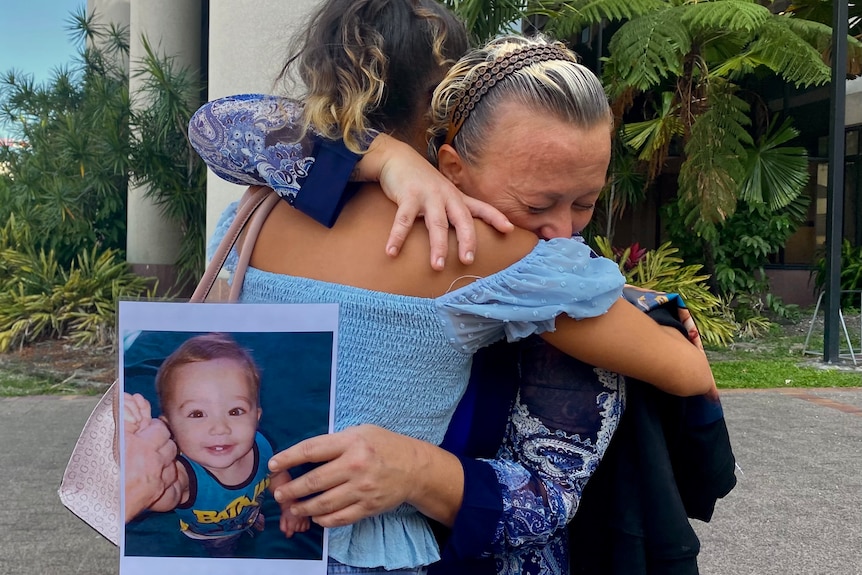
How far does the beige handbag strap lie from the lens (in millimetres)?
1321

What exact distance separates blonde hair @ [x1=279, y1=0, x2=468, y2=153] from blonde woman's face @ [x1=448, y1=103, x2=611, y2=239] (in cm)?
18

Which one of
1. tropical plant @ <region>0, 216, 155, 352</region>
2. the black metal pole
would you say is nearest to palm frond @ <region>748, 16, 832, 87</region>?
the black metal pole

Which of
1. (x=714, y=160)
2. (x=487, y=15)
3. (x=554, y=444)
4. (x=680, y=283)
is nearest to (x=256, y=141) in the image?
(x=554, y=444)

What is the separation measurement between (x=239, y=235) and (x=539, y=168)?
21.2 inches

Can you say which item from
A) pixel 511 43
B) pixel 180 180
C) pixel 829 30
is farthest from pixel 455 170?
pixel 829 30

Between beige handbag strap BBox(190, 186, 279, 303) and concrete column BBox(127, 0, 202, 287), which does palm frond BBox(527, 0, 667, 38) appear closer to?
concrete column BBox(127, 0, 202, 287)

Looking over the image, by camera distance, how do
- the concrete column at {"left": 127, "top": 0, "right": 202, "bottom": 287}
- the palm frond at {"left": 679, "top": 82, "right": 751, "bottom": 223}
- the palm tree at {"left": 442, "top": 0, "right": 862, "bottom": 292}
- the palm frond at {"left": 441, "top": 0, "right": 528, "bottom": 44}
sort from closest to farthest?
the palm frond at {"left": 441, "top": 0, "right": 528, "bottom": 44}
the palm tree at {"left": 442, "top": 0, "right": 862, "bottom": 292}
the palm frond at {"left": 679, "top": 82, "right": 751, "bottom": 223}
the concrete column at {"left": 127, "top": 0, "right": 202, "bottom": 287}

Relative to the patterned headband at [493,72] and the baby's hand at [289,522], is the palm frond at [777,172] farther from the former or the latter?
the baby's hand at [289,522]

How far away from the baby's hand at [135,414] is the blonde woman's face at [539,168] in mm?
606

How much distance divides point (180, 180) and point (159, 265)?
175 centimetres

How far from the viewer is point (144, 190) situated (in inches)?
403

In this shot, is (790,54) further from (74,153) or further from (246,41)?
(74,153)

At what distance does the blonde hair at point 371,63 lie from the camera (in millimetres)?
1266

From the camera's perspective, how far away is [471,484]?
1.24 m
